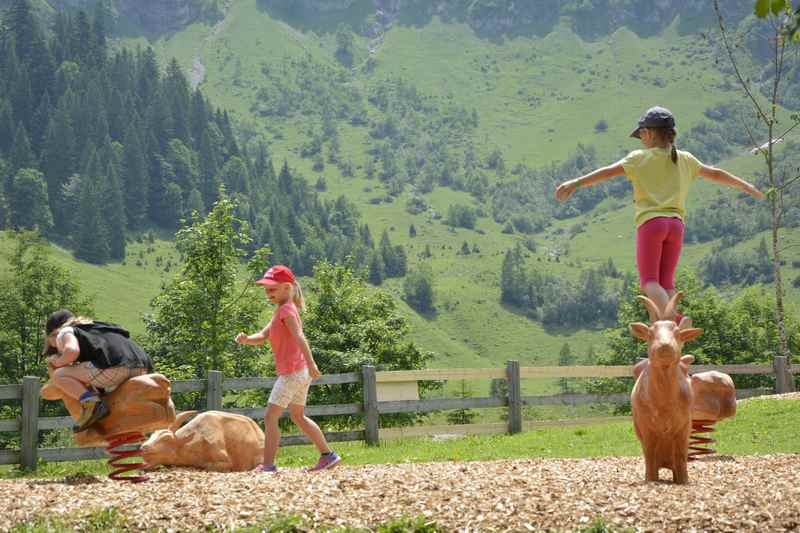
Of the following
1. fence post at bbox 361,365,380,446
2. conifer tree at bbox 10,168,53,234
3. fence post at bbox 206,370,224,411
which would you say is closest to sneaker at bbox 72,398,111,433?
fence post at bbox 206,370,224,411

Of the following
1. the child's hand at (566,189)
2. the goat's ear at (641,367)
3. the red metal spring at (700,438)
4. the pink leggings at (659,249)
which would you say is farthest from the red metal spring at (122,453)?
the red metal spring at (700,438)

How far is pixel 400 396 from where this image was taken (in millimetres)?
18266

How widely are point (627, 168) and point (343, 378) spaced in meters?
9.14

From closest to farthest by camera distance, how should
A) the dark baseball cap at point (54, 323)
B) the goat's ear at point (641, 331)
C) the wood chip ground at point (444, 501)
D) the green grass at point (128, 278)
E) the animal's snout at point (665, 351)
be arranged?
the wood chip ground at point (444, 501) < the animal's snout at point (665, 351) < the goat's ear at point (641, 331) < the dark baseball cap at point (54, 323) < the green grass at point (128, 278)

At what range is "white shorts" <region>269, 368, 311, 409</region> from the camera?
1021 centimetres

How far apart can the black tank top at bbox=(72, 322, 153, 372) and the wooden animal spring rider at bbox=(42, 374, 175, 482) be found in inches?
8.2

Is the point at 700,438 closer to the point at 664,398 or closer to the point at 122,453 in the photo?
the point at 664,398

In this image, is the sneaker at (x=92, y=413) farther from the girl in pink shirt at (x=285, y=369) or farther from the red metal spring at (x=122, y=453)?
the girl in pink shirt at (x=285, y=369)

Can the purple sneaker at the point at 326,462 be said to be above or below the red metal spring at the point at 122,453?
below

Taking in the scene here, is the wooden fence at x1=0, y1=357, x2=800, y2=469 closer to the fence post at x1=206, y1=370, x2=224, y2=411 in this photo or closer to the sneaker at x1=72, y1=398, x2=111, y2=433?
the fence post at x1=206, y1=370, x2=224, y2=411

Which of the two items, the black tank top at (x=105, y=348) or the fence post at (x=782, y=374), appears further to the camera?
the fence post at (x=782, y=374)

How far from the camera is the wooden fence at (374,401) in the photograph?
49.0ft

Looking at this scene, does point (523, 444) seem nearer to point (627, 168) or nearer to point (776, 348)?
point (627, 168)

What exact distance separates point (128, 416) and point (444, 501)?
3.33 metres
